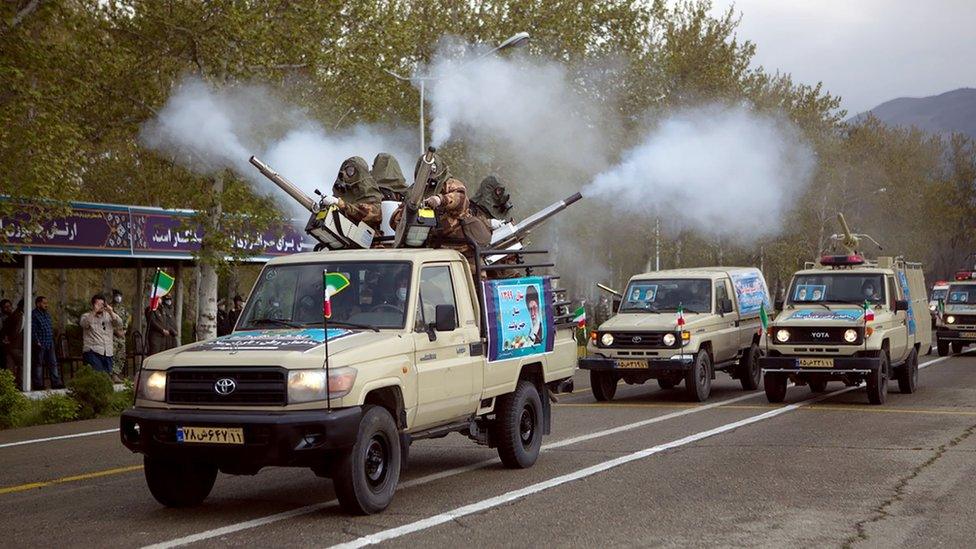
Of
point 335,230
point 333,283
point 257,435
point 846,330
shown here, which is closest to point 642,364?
point 846,330

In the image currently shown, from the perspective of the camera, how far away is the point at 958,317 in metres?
31.8

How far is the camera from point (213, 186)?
25.5 meters

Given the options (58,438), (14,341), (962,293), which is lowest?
(58,438)

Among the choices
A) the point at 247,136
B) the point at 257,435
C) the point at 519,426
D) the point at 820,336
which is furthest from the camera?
the point at 247,136

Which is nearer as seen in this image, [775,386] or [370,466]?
[370,466]

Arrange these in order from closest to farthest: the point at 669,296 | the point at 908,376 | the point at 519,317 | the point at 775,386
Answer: the point at 519,317, the point at 775,386, the point at 908,376, the point at 669,296

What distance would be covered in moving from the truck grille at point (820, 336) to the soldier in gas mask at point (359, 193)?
340 inches

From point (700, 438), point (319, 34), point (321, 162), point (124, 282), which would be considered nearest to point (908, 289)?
point (700, 438)

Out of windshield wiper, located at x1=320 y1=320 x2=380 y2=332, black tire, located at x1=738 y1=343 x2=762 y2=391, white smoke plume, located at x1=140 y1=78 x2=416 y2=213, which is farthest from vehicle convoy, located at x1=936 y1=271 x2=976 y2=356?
windshield wiper, located at x1=320 y1=320 x2=380 y2=332

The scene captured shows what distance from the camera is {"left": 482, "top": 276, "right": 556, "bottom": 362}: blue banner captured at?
1101cm

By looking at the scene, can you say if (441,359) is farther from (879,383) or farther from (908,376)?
(908,376)

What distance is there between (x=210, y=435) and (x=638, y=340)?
38.0 feet

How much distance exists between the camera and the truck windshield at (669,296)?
2025 centimetres

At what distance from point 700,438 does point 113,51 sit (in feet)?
47.2
